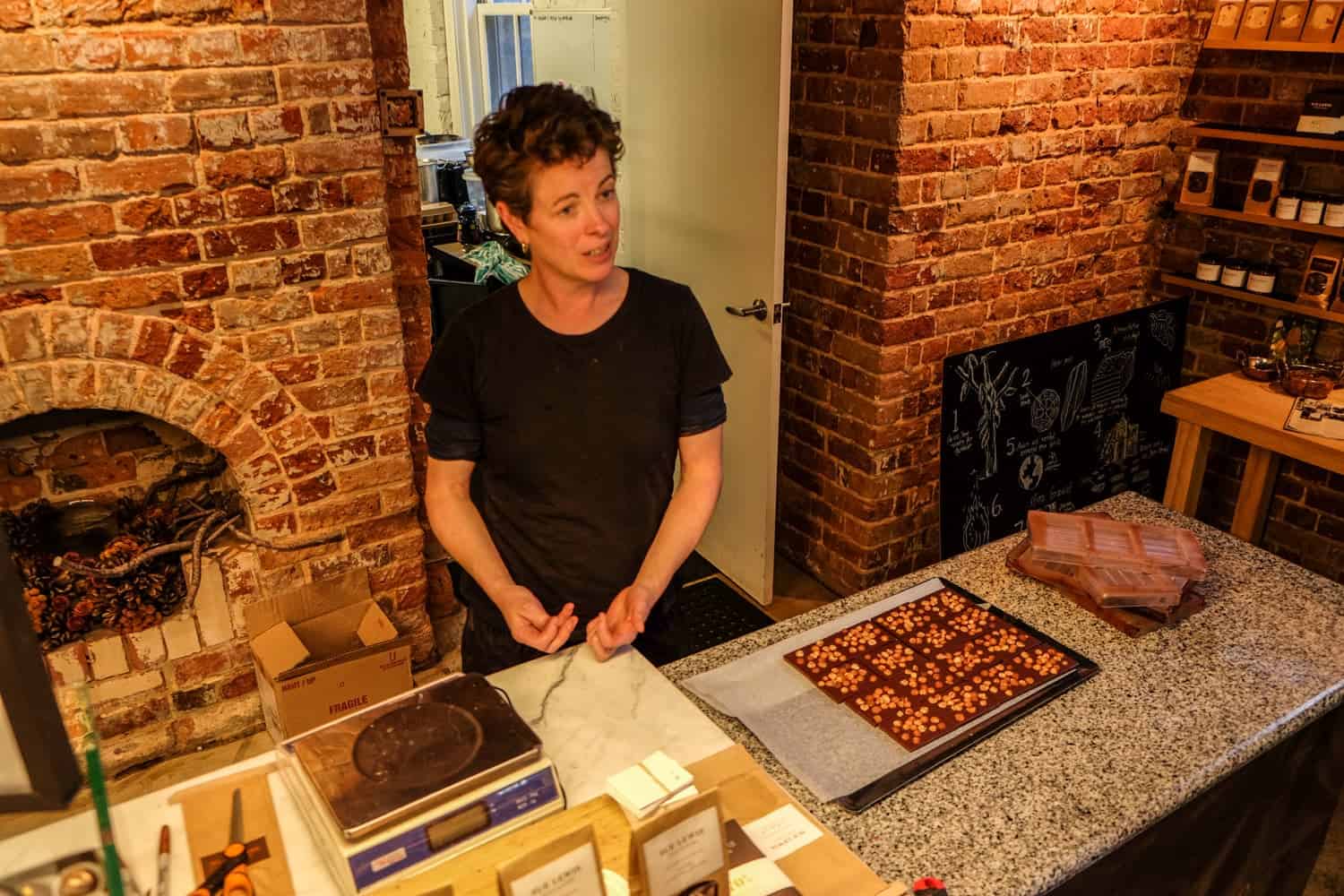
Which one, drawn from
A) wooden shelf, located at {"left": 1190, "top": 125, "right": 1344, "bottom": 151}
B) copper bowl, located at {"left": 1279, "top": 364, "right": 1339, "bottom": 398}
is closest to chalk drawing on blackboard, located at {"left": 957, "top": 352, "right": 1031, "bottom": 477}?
copper bowl, located at {"left": 1279, "top": 364, "right": 1339, "bottom": 398}

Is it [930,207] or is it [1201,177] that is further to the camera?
[1201,177]

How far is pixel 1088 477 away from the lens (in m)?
3.26

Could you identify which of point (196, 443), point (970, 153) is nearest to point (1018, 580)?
point (970, 153)

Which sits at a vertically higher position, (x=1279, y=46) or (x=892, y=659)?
(x=1279, y=46)

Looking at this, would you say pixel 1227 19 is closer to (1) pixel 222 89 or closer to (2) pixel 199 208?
(1) pixel 222 89

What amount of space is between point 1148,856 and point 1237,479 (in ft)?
8.25

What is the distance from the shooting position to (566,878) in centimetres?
91

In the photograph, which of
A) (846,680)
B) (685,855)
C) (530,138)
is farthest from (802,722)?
(530,138)

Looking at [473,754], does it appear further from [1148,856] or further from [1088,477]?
[1088,477]

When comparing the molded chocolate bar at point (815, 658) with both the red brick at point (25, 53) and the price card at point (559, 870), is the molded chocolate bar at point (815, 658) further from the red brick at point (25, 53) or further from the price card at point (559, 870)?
the red brick at point (25, 53)

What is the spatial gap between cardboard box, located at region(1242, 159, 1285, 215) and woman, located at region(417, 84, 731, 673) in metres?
2.34

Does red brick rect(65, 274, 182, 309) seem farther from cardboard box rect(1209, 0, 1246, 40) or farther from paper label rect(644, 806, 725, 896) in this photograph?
cardboard box rect(1209, 0, 1246, 40)

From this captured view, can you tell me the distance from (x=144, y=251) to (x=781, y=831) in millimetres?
1865

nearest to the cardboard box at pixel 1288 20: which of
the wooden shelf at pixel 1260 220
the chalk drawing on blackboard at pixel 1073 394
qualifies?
the wooden shelf at pixel 1260 220
